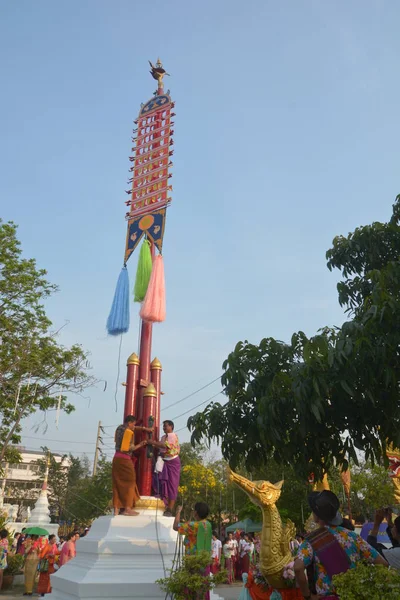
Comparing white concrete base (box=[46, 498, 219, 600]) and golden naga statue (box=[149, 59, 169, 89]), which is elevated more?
golden naga statue (box=[149, 59, 169, 89])

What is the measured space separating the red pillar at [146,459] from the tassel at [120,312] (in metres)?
1.48

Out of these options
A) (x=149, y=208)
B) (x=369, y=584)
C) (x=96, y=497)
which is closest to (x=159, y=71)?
(x=149, y=208)

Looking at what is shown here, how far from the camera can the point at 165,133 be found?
452 inches

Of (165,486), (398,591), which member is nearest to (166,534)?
(165,486)

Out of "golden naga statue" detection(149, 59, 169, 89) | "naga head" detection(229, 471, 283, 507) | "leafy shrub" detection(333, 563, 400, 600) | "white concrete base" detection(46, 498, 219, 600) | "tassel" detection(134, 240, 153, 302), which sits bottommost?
"white concrete base" detection(46, 498, 219, 600)

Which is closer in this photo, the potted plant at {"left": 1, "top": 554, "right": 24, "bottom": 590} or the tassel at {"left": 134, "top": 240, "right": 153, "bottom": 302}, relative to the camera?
the tassel at {"left": 134, "top": 240, "right": 153, "bottom": 302}

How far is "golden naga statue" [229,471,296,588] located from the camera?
4.60 meters

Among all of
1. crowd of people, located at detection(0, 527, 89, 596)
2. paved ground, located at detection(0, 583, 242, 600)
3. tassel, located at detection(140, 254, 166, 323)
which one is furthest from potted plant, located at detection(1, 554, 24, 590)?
tassel, located at detection(140, 254, 166, 323)

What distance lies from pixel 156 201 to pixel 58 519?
49.9 metres

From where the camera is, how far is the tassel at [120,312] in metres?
9.89

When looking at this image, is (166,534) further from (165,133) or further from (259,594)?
(165,133)

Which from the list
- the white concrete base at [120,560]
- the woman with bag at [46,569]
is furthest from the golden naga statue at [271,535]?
the woman with bag at [46,569]

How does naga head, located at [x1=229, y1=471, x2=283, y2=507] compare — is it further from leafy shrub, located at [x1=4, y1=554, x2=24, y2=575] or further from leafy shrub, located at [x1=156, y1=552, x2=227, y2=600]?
leafy shrub, located at [x1=4, y1=554, x2=24, y2=575]

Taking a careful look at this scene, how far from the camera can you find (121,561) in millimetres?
7215
